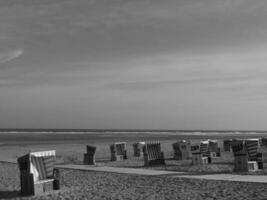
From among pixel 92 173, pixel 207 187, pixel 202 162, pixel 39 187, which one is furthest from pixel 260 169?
pixel 39 187

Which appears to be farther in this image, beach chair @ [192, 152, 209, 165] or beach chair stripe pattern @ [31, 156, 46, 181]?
beach chair @ [192, 152, 209, 165]

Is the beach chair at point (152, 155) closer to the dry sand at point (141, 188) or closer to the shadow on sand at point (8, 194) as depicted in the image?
the dry sand at point (141, 188)

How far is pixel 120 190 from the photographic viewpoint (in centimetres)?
1040

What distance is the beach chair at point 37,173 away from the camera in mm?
9969

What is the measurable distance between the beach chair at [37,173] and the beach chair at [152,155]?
6168 millimetres

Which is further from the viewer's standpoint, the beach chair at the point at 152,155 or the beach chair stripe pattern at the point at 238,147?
the beach chair at the point at 152,155

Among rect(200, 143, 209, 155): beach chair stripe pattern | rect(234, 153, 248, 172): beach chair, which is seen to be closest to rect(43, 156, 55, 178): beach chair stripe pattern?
rect(234, 153, 248, 172): beach chair

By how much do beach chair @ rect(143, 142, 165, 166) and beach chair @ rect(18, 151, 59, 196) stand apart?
20.2 ft

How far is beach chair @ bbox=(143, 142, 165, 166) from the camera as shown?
16562mm

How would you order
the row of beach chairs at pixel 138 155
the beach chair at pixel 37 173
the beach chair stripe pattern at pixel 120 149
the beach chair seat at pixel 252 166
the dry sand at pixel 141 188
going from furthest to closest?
the beach chair stripe pattern at pixel 120 149
the beach chair seat at pixel 252 166
the row of beach chairs at pixel 138 155
the beach chair at pixel 37 173
the dry sand at pixel 141 188

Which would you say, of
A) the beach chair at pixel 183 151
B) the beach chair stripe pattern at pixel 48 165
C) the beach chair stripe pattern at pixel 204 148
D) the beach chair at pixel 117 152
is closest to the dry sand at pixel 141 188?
the beach chair stripe pattern at pixel 48 165

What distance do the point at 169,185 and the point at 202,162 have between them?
5873 mm

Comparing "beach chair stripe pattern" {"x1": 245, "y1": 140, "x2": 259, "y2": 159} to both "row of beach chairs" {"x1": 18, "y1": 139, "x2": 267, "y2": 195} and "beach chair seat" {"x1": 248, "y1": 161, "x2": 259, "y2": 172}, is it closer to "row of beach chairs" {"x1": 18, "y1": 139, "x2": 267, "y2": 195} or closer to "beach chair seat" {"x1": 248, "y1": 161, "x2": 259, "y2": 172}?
"row of beach chairs" {"x1": 18, "y1": 139, "x2": 267, "y2": 195}

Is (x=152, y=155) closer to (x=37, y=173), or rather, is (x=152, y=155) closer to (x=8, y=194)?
(x=37, y=173)
